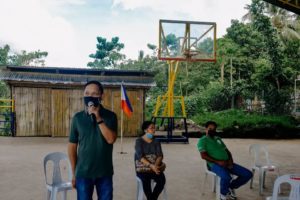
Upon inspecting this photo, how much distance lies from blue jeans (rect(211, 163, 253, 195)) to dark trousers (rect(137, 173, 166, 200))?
3.16 ft

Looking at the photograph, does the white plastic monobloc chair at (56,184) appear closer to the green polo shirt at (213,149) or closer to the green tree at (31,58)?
the green polo shirt at (213,149)

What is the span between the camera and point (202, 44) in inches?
510

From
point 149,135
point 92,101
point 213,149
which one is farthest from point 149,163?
point 92,101

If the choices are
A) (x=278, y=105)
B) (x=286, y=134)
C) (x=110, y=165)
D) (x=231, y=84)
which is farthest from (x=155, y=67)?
(x=110, y=165)

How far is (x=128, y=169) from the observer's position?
7996mm

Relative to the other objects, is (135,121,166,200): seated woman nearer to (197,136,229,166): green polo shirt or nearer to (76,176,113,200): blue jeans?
(197,136,229,166): green polo shirt

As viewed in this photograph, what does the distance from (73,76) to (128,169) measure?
8.07 metres

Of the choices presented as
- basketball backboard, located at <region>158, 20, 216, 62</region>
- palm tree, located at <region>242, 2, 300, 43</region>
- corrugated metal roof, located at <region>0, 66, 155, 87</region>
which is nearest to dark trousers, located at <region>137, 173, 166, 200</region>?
basketball backboard, located at <region>158, 20, 216, 62</region>

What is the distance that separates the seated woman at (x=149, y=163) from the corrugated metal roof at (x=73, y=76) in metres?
9.99

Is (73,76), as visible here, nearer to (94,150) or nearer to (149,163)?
(149,163)

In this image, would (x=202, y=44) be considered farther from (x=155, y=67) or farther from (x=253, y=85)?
(x=155, y=67)

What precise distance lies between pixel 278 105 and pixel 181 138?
28.1ft

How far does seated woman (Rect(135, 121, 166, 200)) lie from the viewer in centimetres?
462

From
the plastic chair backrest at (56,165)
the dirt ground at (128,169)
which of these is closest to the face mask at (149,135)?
the plastic chair backrest at (56,165)
